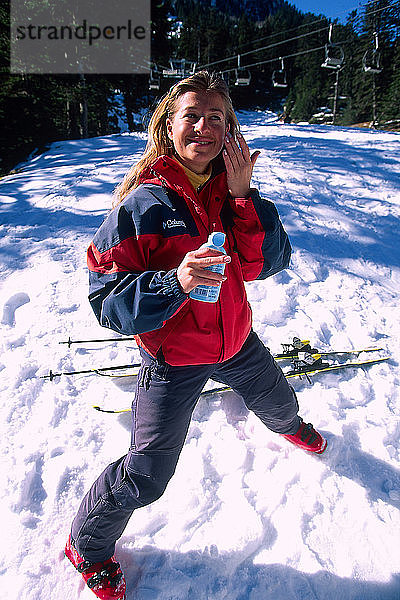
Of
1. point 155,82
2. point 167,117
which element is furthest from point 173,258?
point 155,82

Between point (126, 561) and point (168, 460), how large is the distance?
767 millimetres

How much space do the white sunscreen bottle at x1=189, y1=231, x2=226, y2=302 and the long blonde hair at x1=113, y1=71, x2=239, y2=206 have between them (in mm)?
594

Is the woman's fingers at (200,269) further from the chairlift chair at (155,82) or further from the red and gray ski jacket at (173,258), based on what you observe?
the chairlift chair at (155,82)

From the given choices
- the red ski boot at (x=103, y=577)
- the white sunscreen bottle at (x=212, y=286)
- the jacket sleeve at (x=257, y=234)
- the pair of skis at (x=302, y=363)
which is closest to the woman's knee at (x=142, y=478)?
the red ski boot at (x=103, y=577)

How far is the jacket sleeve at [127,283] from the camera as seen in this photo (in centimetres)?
133

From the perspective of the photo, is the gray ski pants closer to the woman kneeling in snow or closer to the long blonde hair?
the woman kneeling in snow

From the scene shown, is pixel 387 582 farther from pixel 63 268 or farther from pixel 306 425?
pixel 63 268

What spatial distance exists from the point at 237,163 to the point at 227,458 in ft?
6.10

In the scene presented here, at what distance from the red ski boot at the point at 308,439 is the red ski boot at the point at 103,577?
4.06ft

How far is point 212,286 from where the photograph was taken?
133cm

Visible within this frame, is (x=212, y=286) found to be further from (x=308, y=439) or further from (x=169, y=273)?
(x=308, y=439)

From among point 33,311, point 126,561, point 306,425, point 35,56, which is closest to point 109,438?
point 126,561

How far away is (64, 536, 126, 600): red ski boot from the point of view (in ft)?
5.54

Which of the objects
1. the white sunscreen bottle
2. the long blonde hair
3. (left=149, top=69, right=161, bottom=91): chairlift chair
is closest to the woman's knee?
the white sunscreen bottle
